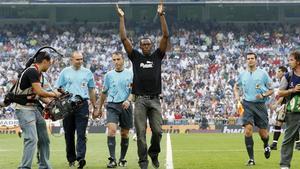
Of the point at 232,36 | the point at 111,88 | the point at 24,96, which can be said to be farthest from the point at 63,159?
the point at 232,36

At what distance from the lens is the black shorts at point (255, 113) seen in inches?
688

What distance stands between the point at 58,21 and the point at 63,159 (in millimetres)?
43161

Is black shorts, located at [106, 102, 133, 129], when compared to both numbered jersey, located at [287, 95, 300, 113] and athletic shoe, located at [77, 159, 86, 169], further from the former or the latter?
numbered jersey, located at [287, 95, 300, 113]

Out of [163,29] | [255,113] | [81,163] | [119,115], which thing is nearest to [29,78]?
[163,29]

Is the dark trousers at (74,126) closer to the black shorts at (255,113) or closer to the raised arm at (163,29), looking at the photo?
the raised arm at (163,29)

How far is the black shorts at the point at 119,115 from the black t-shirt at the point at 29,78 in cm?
434

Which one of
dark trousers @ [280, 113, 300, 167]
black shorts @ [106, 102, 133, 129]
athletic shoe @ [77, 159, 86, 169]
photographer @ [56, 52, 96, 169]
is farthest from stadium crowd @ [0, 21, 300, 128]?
dark trousers @ [280, 113, 300, 167]

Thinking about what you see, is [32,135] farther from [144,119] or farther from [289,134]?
[289,134]

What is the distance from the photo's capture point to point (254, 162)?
16.9 m

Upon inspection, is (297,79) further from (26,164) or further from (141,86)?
(26,164)

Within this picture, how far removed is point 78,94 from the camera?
1606cm

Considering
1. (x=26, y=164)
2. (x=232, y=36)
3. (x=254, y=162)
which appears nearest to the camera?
(x=26, y=164)

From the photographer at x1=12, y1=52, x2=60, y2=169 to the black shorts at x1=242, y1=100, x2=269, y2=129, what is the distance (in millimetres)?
5741

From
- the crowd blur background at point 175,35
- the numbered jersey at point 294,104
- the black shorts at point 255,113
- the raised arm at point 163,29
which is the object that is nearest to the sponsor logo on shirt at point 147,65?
the raised arm at point 163,29
